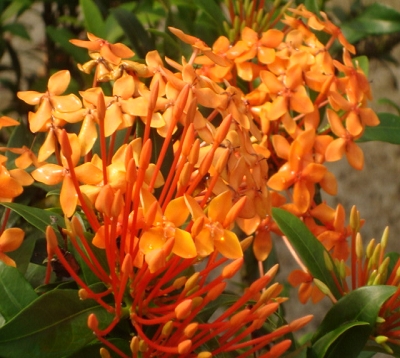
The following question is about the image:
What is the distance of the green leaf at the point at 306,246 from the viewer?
60 centimetres

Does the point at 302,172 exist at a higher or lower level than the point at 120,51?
lower

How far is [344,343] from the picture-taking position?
1.72 feet

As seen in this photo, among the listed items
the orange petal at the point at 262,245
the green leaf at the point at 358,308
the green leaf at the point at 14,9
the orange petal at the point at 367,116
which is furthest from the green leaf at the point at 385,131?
the green leaf at the point at 14,9

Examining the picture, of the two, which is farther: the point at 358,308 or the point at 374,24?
the point at 374,24

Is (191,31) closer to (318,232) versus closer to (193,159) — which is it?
(318,232)

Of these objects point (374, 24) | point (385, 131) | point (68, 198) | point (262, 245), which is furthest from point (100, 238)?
point (374, 24)

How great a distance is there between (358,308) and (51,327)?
26 cm

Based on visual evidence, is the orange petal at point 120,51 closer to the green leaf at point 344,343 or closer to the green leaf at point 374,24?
the green leaf at point 344,343

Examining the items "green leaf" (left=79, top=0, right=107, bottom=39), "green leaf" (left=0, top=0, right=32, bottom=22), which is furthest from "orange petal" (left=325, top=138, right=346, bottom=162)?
"green leaf" (left=0, top=0, right=32, bottom=22)

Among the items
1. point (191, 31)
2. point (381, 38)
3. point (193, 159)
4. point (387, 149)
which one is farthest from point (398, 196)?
point (193, 159)

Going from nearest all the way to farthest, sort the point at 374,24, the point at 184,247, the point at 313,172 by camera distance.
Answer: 1. the point at 184,247
2. the point at 313,172
3. the point at 374,24

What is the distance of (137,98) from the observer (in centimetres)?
51

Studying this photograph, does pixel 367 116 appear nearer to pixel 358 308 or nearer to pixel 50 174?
pixel 358 308

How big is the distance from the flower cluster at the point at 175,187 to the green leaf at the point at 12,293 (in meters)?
0.05
